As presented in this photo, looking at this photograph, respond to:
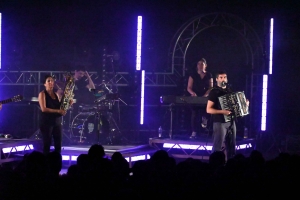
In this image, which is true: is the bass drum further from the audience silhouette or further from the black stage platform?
the audience silhouette

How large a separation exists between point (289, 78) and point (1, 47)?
9.31m

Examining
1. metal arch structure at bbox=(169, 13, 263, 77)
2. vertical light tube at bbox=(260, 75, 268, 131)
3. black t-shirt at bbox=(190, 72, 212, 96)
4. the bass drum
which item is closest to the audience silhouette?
black t-shirt at bbox=(190, 72, 212, 96)

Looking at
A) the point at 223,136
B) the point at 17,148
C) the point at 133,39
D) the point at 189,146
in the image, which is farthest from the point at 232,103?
the point at 133,39

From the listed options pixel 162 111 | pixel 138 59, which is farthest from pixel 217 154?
pixel 162 111

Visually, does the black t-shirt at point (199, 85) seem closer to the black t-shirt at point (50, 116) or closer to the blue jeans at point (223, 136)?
the blue jeans at point (223, 136)

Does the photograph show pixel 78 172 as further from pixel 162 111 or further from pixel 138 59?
pixel 162 111

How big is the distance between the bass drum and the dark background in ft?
7.18

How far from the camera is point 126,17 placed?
16.5m

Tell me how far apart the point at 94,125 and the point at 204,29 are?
15.8 feet

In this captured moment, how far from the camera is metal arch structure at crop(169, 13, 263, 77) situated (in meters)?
15.0

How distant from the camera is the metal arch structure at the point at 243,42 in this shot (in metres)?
14.9

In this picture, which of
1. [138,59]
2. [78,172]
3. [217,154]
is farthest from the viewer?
[138,59]

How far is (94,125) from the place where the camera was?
45.5 feet

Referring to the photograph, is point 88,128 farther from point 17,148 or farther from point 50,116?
point 50,116
